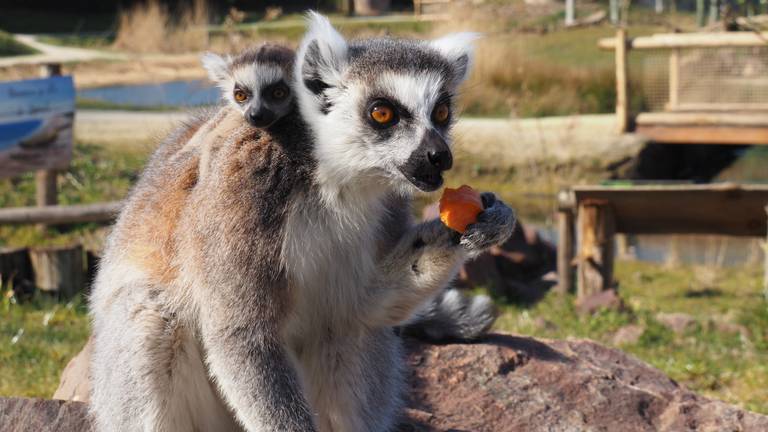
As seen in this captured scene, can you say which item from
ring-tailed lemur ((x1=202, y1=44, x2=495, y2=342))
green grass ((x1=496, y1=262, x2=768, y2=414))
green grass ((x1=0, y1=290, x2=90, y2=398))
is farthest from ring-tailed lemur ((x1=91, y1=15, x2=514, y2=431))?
green grass ((x1=496, y1=262, x2=768, y2=414))

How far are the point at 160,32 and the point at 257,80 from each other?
905 inches

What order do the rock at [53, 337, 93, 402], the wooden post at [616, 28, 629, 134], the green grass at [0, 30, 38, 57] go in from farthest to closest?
the green grass at [0, 30, 38, 57] → the wooden post at [616, 28, 629, 134] → the rock at [53, 337, 93, 402]

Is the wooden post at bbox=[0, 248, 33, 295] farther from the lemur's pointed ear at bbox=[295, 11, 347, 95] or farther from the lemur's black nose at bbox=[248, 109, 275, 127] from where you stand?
the lemur's pointed ear at bbox=[295, 11, 347, 95]

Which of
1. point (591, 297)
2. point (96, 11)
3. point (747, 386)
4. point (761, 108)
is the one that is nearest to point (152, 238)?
point (747, 386)

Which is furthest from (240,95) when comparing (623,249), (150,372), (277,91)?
(623,249)

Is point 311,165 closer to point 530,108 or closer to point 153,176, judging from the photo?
point 153,176

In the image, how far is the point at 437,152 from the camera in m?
3.53

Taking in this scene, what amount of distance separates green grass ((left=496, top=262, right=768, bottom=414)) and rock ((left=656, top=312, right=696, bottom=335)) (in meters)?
0.06

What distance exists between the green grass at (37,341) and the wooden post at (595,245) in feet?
15.1

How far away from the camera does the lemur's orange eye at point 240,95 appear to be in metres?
4.62

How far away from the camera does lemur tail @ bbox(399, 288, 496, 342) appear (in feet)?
17.1

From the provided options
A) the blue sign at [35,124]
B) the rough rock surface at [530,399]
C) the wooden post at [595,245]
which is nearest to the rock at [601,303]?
the wooden post at [595,245]

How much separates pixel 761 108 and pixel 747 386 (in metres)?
10.2

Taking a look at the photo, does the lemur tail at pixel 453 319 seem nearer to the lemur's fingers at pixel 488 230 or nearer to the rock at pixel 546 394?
the rock at pixel 546 394
